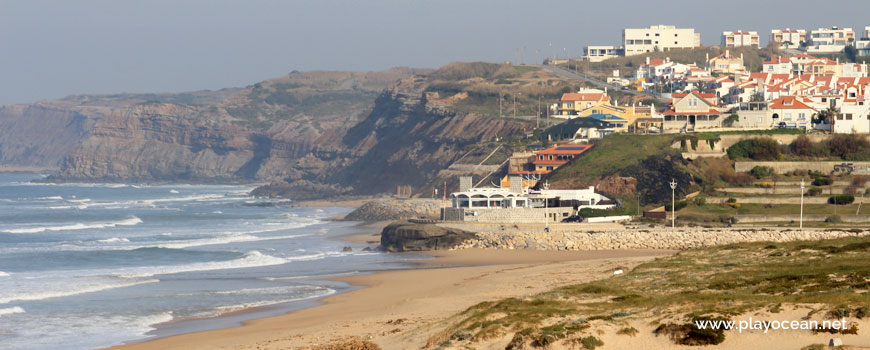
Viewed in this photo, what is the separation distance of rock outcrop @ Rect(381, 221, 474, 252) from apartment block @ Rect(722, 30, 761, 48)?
11324 centimetres

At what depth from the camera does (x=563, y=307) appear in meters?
24.0

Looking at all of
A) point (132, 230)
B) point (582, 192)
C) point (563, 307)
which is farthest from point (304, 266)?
point (132, 230)

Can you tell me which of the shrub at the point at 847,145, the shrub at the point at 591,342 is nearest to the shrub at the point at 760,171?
the shrub at the point at 847,145

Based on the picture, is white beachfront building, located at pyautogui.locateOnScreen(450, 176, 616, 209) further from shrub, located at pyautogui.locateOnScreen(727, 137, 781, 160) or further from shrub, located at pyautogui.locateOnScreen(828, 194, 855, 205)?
shrub, located at pyautogui.locateOnScreen(727, 137, 781, 160)

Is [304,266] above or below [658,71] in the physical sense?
below

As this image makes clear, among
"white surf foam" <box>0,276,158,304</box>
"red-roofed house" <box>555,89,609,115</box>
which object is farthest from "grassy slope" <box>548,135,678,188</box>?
"white surf foam" <box>0,276,158,304</box>

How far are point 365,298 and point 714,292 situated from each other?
1583 cm

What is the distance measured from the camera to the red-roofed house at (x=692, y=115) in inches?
3204

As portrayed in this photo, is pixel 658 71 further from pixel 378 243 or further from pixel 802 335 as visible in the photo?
pixel 802 335

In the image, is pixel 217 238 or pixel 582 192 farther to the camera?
pixel 217 238

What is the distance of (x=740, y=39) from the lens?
160 m

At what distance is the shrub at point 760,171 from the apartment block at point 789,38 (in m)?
92.8

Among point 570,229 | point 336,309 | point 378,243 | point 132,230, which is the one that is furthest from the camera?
point 132,230

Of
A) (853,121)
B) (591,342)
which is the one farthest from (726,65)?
(591,342)
